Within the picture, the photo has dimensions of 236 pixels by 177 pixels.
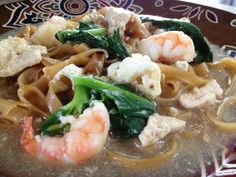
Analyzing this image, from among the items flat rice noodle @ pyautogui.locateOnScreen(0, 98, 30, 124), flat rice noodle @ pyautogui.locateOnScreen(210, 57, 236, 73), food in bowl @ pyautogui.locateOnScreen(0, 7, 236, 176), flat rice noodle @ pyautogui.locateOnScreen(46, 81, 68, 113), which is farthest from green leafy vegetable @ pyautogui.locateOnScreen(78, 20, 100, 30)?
flat rice noodle @ pyautogui.locateOnScreen(210, 57, 236, 73)

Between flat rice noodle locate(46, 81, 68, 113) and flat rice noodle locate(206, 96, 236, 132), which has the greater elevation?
flat rice noodle locate(46, 81, 68, 113)

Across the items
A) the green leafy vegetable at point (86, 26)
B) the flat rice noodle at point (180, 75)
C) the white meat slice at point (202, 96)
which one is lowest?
the white meat slice at point (202, 96)

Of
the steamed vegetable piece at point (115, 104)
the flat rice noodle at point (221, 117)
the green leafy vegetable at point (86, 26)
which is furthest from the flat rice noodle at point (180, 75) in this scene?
the green leafy vegetable at point (86, 26)

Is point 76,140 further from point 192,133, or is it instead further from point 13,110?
point 192,133

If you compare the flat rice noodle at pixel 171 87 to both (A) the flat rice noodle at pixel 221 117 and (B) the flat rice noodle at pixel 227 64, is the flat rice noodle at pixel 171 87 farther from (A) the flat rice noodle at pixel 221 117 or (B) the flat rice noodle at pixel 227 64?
(B) the flat rice noodle at pixel 227 64

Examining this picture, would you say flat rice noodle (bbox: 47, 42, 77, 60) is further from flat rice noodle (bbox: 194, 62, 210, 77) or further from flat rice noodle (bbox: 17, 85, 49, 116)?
flat rice noodle (bbox: 194, 62, 210, 77)

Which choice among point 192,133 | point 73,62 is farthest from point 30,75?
point 192,133
